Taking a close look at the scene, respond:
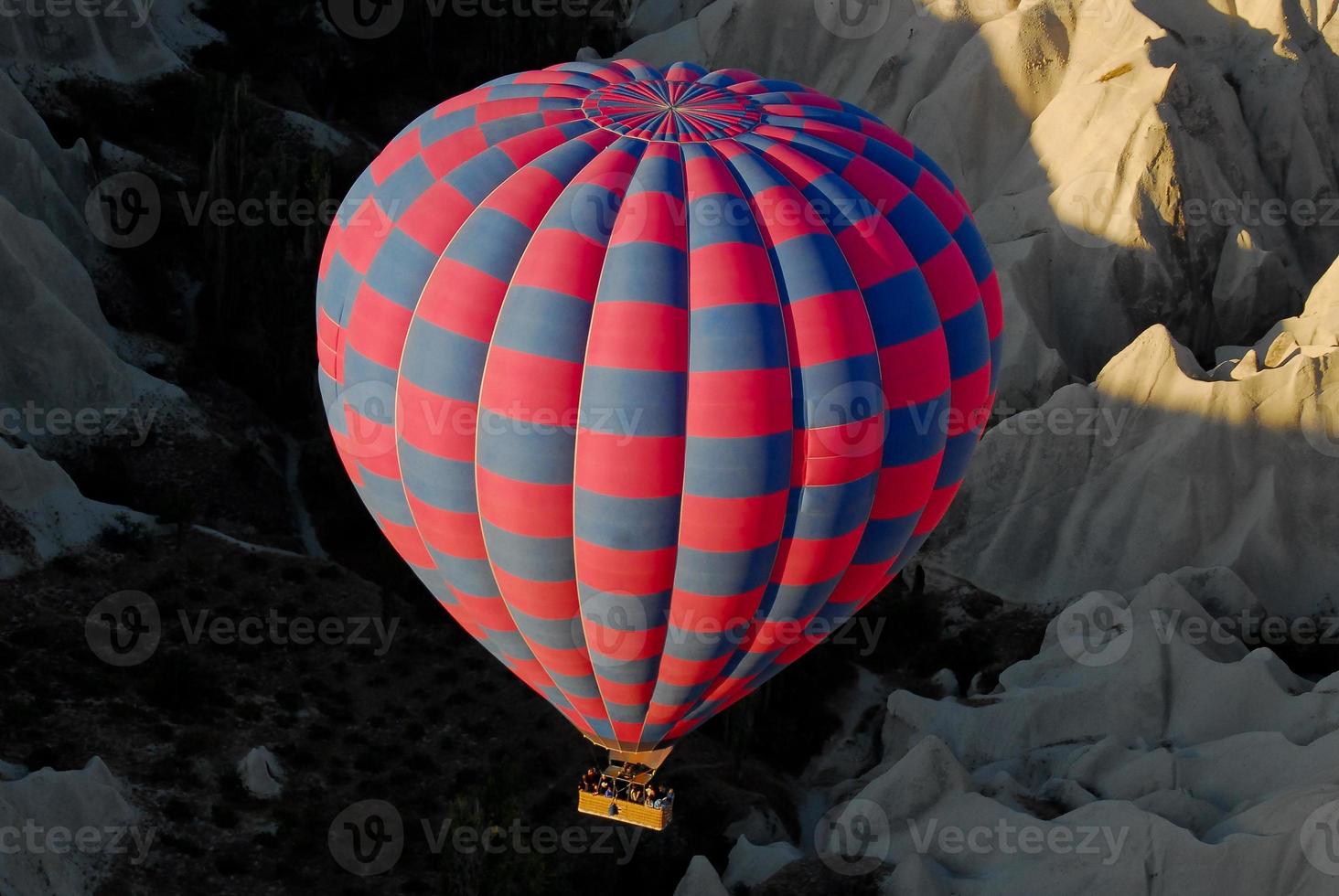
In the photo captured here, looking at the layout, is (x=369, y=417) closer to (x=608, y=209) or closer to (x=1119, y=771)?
(x=608, y=209)

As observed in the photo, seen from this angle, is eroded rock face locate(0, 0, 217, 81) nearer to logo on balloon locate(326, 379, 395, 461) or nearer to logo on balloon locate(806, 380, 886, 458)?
logo on balloon locate(326, 379, 395, 461)

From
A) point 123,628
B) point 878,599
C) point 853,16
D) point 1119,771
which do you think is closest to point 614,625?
point 1119,771

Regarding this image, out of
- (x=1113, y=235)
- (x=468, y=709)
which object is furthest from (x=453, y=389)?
(x=1113, y=235)

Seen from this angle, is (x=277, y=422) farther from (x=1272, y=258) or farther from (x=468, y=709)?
(x=1272, y=258)

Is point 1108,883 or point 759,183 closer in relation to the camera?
point 759,183

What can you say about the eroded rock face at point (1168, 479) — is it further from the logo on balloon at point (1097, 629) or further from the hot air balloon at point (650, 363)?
the hot air balloon at point (650, 363)

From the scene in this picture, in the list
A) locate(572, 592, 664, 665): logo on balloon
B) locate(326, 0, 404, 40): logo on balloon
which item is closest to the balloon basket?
locate(572, 592, 664, 665): logo on balloon
